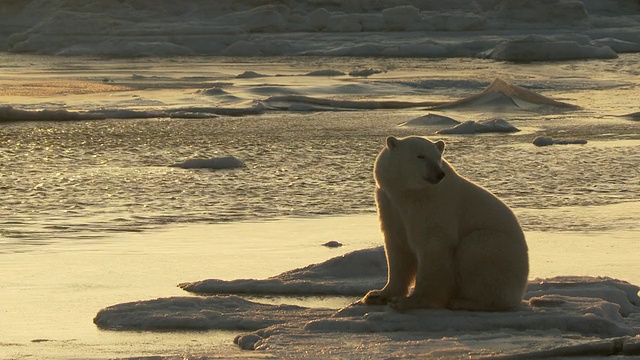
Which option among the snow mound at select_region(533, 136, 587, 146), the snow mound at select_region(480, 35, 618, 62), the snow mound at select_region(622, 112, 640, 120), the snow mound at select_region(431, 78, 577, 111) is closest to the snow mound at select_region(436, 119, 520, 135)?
the snow mound at select_region(533, 136, 587, 146)

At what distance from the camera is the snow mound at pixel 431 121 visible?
42.5 ft

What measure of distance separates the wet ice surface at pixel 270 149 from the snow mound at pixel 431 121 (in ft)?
0.58

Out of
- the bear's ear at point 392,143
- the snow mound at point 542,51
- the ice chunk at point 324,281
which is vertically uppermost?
the bear's ear at point 392,143

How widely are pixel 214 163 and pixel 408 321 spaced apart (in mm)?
5412

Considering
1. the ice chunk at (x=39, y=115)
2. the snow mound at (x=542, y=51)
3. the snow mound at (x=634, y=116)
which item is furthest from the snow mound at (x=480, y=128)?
the snow mound at (x=542, y=51)

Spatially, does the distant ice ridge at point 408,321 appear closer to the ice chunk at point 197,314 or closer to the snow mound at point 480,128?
the ice chunk at point 197,314

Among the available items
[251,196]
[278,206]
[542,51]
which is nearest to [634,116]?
[251,196]

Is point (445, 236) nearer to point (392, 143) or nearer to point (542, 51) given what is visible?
point (392, 143)

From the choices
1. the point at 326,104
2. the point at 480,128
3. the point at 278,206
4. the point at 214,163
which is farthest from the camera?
the point at 326,104

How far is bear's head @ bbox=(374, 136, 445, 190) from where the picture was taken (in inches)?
161

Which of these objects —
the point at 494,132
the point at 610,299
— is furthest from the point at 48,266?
the point at 494,132

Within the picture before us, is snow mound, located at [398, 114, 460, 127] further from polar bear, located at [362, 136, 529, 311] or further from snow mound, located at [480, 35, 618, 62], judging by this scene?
snow mound, located at [480, 35, 618, 62]

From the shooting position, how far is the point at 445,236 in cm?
409

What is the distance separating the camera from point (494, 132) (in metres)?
12.1
